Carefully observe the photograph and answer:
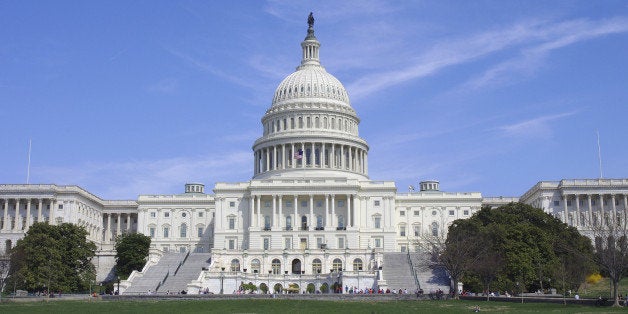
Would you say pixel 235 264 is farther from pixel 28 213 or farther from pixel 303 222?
pixel 28 213

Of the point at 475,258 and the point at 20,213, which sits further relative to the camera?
the point at 20,213

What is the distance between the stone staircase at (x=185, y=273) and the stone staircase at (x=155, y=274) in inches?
33.6

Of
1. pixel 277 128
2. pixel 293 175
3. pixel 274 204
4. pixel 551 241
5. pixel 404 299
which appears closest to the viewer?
pixel 404 299

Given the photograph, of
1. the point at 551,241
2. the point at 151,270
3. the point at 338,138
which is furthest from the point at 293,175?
the point at 551,241

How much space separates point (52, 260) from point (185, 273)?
1429cm

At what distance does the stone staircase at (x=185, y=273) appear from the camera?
8900cm

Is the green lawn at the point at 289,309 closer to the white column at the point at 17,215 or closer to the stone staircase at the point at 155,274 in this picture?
the stone staircase at the point at 155,274

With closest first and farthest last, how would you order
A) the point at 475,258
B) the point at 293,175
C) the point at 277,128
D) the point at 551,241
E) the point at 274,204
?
the point at 475,258, the point at 551,241, the point at 274,204, the point at 293,175, the point at 277,128

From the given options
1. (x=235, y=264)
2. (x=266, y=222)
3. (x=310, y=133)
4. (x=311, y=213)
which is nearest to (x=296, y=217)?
(x=311, y=213)

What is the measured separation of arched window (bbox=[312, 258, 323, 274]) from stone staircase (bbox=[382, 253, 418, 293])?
304 inches

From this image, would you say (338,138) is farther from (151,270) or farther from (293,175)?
(151,270)

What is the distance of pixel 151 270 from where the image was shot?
319 feet

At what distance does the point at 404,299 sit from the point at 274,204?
50233mm

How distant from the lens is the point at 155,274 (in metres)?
95.2
